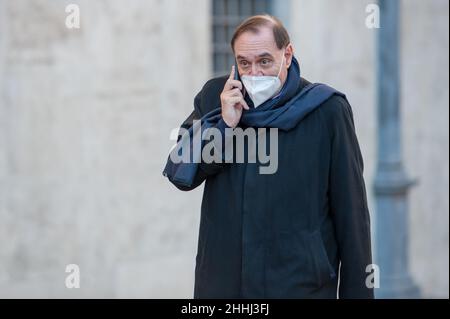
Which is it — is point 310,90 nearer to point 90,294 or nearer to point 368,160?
point 90,294

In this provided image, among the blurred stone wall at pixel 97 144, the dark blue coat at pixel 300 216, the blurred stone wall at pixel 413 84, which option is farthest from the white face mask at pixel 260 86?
the blurred stone wall at pixel 413 84

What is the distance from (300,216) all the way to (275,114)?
1.16 feet

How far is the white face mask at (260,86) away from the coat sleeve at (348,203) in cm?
21

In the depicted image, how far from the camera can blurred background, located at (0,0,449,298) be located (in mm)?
6699

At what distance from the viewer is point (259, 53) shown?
318cm

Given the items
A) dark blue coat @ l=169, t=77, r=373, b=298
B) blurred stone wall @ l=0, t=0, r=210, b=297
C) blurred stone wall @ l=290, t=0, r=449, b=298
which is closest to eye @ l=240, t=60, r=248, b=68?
dark blue coat @ l=169, t=77, r=373, b=298

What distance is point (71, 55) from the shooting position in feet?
22.4

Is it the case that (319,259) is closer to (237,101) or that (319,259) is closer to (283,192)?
(283,192)

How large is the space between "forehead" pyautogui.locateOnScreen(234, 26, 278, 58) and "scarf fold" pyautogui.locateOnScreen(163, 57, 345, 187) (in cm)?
16

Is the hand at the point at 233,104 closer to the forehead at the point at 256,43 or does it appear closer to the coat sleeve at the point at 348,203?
the forehead at the point at 256,43

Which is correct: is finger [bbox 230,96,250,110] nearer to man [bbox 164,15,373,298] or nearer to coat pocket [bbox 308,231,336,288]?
man [bbox 164,15,373,298]

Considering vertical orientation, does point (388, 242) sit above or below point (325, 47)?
below

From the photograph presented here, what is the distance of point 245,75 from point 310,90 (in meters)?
0.23
